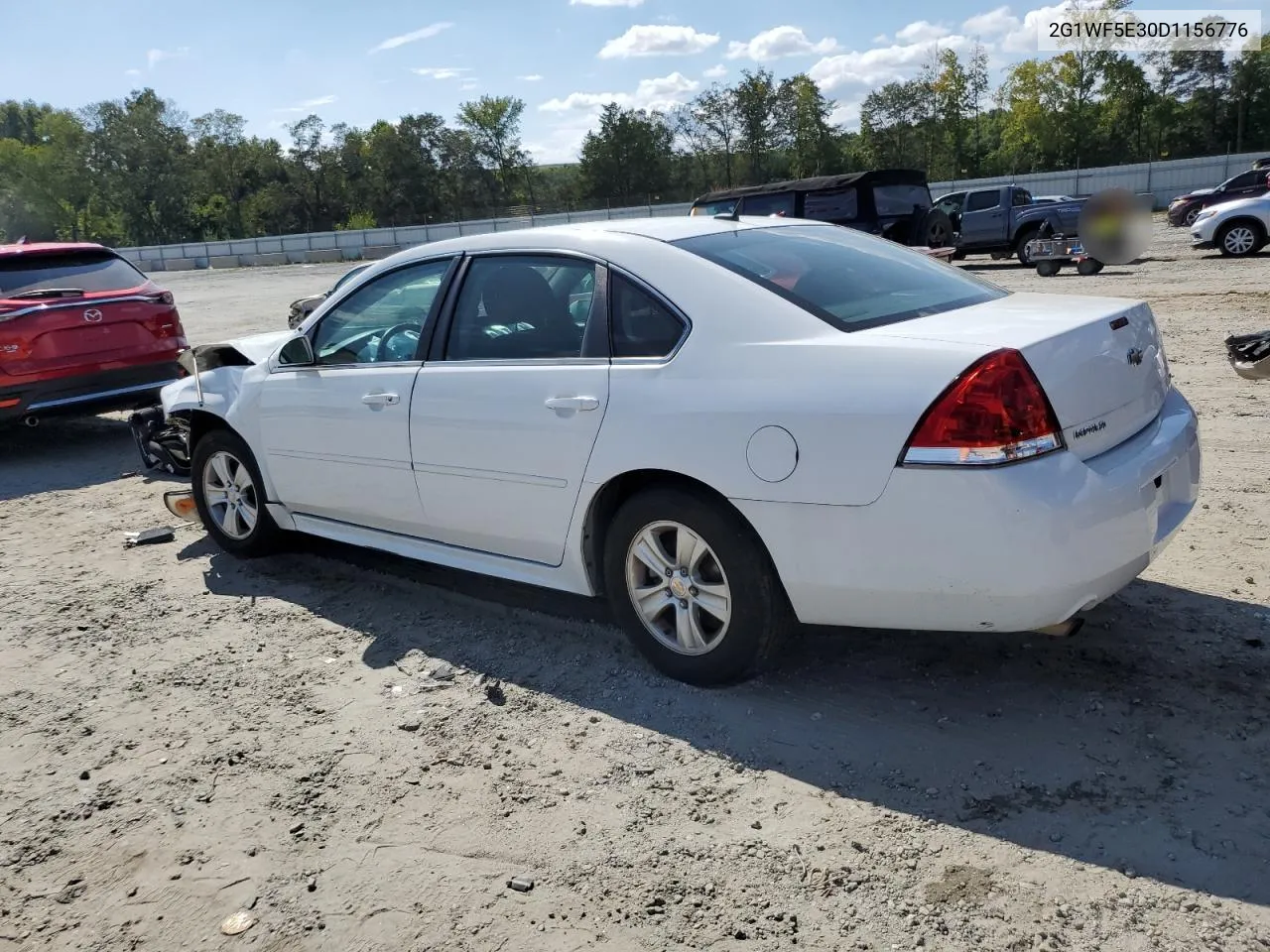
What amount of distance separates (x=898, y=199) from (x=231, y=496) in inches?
640

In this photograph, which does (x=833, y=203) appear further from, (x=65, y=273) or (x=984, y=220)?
(x=65, y=273)

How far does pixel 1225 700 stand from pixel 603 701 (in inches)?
81.7

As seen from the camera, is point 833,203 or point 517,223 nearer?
point 833,203

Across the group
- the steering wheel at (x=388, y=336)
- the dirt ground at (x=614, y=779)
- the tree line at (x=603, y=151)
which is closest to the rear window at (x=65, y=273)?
the dirt ground at (x=614, y=779)

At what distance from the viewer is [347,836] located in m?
3.00

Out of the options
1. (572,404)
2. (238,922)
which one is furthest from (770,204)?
(238,922)

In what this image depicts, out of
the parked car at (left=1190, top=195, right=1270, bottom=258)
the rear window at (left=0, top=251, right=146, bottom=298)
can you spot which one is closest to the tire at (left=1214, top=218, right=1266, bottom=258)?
the parked car at (left=1190, top=195, right=1270, bottom=258)

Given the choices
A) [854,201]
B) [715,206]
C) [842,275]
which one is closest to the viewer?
[842,275]

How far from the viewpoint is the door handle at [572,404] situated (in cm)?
362

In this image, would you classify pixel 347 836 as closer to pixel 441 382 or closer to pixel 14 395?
pixel 441 382

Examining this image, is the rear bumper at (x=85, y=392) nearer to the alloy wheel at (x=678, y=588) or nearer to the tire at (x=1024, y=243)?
the alloy wheel at (x=678, y=588)

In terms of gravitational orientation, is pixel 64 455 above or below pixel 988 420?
below

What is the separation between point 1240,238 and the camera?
1802 centimetres

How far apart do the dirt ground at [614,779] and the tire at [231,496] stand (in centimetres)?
53
